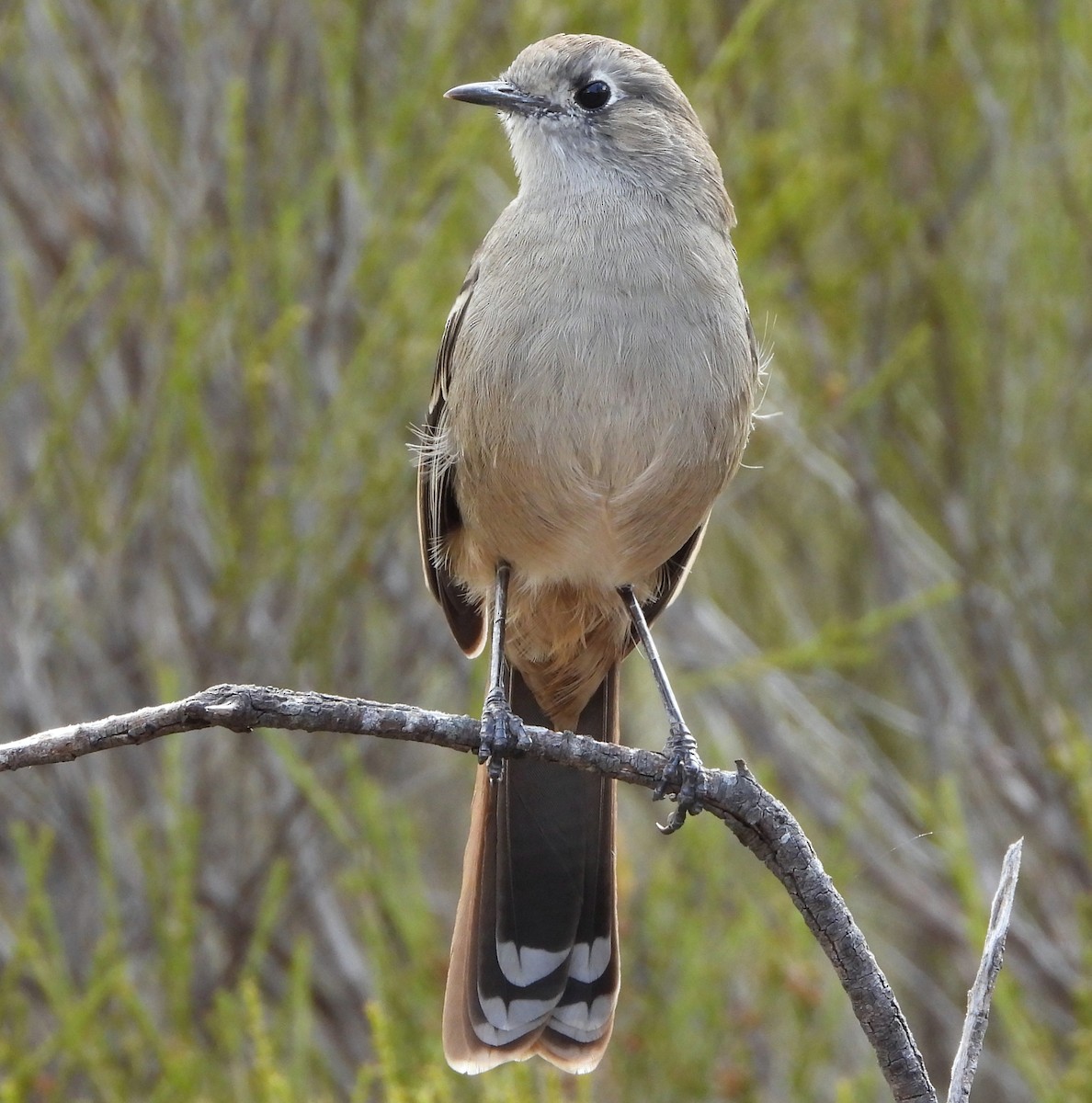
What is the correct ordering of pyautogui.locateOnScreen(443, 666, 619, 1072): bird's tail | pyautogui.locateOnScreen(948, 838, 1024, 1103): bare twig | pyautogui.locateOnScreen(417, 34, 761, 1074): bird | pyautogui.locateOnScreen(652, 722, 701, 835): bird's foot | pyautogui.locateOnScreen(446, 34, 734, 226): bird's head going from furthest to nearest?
pyautogui.locateOnScreen(446, 34, 734, 226): bird's head < pyautogui.locateOnScreen(443, 666, 619, 1072): bird's tail < pyautogui.locateOnScreen(417, 34, 761, 1074): bird < pyautogui.locateOnScreen(652, 722, 701, 835): bird's foot < pyautogui.locateOnScreen(948, 838, 1024, 1103): bare twig

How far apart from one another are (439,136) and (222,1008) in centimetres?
275

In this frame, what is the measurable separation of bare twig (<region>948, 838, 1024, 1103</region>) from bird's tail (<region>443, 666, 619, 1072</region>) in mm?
1405

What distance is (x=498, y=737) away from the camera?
3.17 m

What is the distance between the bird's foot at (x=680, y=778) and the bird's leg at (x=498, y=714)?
0.30 m

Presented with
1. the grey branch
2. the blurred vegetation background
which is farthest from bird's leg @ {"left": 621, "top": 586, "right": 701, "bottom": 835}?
the blurred vegetation background

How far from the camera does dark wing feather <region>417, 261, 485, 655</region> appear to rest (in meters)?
4.00

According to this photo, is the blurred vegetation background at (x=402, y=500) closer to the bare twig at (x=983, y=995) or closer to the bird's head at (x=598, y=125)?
the bird's head at (x=598, y=125)

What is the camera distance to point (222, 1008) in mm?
4457

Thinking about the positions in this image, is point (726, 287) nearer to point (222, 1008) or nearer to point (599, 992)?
point (599, 992)

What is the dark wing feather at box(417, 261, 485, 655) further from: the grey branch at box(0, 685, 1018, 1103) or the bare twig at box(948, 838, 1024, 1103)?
the bare twig at box(948, 838, 1024, 1103)

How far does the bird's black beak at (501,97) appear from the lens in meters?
3.92

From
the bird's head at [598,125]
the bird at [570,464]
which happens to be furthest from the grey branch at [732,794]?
the bird's head at [598,125]

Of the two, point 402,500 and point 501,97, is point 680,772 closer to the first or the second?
point 501,97

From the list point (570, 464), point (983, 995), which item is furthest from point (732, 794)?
point (570, 464)
